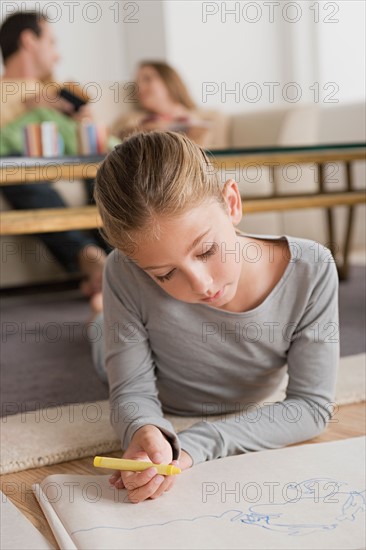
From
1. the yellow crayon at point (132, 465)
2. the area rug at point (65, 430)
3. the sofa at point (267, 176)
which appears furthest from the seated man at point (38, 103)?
the yellow crayon at point (132, 465)

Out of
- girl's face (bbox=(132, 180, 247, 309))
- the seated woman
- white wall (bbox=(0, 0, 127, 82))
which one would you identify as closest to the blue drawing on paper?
girl's face (bbox=(132, 180, 247, 309))

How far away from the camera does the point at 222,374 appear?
120cm

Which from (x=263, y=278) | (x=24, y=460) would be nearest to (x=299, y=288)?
(x=263, y=278)

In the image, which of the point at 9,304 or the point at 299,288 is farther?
the point at 9,304

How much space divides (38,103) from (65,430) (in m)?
1.96

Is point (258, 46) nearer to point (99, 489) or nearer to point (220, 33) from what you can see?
point (220, 33)

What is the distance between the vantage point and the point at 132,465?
3.05ft

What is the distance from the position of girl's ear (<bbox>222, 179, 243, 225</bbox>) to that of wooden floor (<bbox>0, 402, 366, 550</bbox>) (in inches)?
12.8

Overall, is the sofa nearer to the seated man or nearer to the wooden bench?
the seated man

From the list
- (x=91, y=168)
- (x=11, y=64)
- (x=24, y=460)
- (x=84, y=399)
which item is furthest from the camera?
(x=11, y=64)

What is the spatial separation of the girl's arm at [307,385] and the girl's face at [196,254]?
0.50 feet

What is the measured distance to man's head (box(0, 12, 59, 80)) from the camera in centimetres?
318

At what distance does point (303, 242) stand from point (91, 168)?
33.5 inches

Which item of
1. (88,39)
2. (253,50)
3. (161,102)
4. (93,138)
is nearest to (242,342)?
(93,138)
